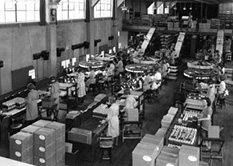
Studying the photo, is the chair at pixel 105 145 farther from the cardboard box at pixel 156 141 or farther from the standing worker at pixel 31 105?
the standing worker at pixel 31 105

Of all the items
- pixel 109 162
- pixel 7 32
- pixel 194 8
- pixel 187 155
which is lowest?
pixel 109 162

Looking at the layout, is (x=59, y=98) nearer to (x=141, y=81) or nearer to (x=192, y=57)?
(x=141, y=81)

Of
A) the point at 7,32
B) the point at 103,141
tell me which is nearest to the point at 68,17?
the point at 7,32

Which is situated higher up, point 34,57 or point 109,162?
point 34,57

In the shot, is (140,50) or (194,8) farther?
(194,8)

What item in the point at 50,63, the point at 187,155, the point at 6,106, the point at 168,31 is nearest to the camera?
the point at 187,155

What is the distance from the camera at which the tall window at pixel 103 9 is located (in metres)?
26.3

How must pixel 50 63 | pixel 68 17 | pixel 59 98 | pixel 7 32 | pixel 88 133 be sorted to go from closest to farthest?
pixel 88 133, pixel 59 98, pixel 7 32, pixel 50 63, pixel 68 17

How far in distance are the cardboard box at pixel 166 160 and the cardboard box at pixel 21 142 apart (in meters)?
3.09

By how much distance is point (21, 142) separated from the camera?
25.0 feet

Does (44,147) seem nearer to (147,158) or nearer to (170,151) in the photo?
(147,158)

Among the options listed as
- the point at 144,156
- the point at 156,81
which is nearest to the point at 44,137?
the point at 144,156

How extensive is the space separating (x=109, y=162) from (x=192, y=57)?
23.2m

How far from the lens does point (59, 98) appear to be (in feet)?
48.6
